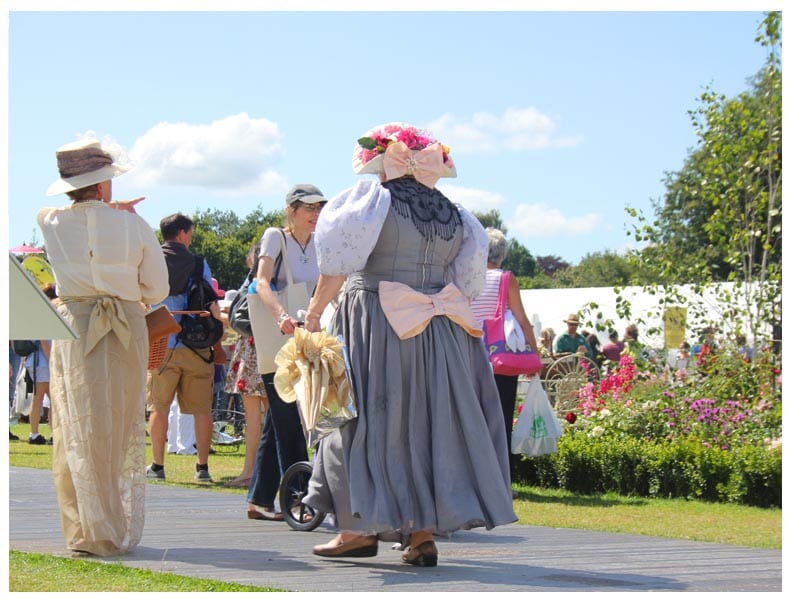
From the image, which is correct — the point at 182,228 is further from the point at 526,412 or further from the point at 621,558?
the point at 621,558

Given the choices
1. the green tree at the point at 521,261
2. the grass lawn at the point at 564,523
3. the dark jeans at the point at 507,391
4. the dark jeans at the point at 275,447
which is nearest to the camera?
the grass lawn at the point at 564,523

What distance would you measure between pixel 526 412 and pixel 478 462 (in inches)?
155

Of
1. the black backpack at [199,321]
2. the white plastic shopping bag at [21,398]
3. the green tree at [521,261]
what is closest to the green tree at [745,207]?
the black backpack at [199,321]

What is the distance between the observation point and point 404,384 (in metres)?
5.79

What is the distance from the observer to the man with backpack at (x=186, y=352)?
9.74m

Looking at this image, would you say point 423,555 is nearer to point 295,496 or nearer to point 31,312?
point 295,496

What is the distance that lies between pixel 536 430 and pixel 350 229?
13.9ft

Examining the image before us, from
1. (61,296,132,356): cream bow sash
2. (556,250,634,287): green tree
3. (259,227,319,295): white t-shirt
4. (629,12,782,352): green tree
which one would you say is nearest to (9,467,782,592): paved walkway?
(61,296,132,356): cream bow sash

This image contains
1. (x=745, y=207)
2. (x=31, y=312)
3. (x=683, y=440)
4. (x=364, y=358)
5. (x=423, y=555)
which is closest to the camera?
(x=31, y=312)

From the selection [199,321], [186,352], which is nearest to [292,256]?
[199,321]

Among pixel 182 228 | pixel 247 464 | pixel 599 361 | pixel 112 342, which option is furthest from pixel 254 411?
pixel 599 361

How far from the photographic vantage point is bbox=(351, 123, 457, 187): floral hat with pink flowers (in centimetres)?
604

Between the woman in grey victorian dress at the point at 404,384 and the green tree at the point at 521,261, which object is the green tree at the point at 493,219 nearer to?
the green tree at the point at 521,261

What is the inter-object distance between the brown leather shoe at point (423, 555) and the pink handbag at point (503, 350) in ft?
10.3
